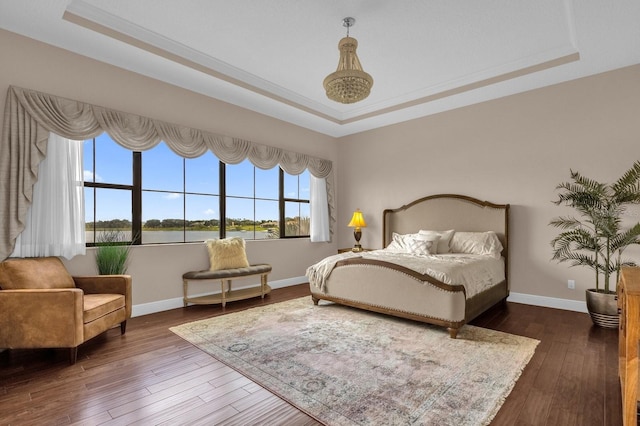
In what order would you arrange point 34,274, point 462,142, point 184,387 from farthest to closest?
point 462,142 → point 34,274 → point 184,387

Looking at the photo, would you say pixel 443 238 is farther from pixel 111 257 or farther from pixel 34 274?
pixel 34 274

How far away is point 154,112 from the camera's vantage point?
387cm

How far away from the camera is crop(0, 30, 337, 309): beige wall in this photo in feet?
10.1

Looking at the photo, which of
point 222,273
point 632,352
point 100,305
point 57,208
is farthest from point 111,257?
point 632,352

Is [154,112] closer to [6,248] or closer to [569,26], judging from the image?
[6,248]

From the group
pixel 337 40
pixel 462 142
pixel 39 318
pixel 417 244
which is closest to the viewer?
pixel 39 318

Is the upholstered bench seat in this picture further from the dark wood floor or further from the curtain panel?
the curtain panel

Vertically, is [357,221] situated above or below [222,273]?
above

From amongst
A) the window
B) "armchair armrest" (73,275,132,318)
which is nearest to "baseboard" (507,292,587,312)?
the window

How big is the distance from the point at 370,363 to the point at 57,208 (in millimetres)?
3326

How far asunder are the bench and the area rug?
483mm

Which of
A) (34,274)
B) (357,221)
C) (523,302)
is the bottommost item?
(523,302)

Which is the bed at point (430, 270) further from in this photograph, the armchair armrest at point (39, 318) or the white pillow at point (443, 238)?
the armchair armrest at point (39, 318)

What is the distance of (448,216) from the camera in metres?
4.93
